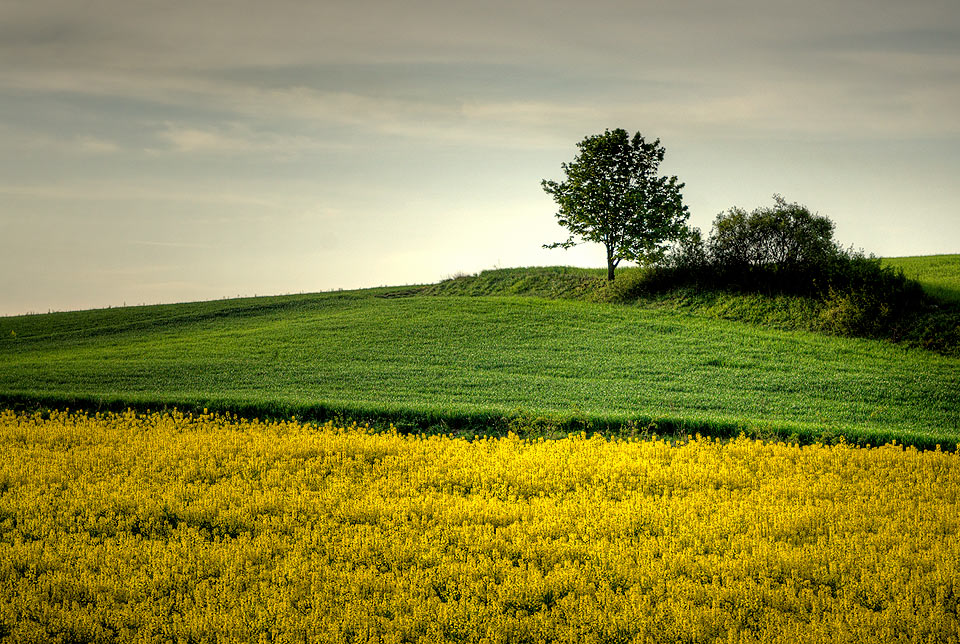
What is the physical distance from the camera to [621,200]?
46156 mm

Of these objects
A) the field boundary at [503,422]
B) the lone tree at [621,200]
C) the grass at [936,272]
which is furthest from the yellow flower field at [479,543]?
the lone tree at [621,200]

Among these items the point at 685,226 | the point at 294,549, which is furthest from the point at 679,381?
the point at 685,226

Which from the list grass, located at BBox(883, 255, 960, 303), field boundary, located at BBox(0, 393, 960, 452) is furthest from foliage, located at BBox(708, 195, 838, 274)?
field boundary, located at BBox(0, 393, 960, 452)

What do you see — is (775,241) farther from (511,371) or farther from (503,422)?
(503,422)

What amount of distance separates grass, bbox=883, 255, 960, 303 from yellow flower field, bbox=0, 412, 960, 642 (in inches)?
870

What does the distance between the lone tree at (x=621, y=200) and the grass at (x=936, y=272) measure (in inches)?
578

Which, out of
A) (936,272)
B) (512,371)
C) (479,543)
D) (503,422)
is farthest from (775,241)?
(479,543)

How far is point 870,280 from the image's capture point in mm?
29531

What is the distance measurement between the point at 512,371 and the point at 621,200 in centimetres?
2717

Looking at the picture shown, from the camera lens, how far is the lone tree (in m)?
45.4

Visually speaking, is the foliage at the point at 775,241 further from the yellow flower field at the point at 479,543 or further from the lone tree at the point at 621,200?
the yellow flower field at the point at 479,543

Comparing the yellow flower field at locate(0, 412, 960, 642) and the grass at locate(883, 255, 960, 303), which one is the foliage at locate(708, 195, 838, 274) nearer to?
the grass at locate(883, 255, 960, 303)

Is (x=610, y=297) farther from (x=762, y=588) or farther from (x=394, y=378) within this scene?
(x=762, y=588)

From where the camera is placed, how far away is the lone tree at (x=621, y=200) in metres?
45.4
